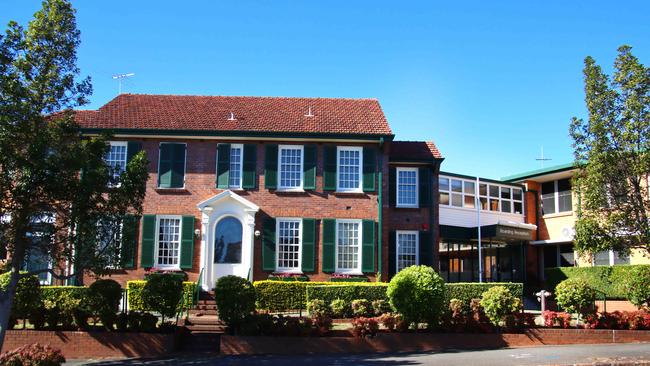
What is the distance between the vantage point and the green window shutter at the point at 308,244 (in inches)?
856

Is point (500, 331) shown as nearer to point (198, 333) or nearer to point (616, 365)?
point (616, 365)

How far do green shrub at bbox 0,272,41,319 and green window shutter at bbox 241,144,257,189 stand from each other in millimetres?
8561

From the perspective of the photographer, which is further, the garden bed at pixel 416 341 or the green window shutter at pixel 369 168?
the green window shutter at pixel 369 168

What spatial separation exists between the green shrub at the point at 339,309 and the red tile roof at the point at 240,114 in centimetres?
668

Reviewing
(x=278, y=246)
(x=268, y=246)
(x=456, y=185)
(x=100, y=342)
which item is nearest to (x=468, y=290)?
(x=278, y=246)

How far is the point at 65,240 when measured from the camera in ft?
40.4

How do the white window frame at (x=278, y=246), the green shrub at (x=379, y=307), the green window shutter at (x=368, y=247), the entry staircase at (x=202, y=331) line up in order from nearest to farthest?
the entry staircase at (x=202, y=331) < the green shrub at (x=379, y=307) < the white window frame at (x=278, y=246) < the green window shutter at (x=368, y=247)

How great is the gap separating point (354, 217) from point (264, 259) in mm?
3621

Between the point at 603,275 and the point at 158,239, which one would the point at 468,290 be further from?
the point at 158,239

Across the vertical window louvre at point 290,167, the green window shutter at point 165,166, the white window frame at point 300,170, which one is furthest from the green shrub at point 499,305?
the green window shutter at point 165,166

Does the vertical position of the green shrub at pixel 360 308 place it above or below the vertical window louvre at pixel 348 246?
below

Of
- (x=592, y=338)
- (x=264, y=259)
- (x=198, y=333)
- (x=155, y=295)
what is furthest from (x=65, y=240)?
(x=592, y=338)

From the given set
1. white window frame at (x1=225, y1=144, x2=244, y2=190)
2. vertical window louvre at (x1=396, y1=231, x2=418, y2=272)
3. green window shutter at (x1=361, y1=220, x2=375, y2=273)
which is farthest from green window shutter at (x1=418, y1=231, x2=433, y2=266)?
white window frame at (x1=225, y1=144, x2=244, y2=190)

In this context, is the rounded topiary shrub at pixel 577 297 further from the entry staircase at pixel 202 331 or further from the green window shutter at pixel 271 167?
the green window shutter at pixel 271 167
